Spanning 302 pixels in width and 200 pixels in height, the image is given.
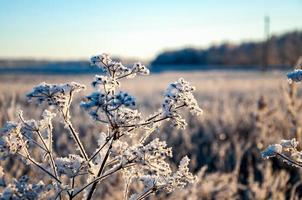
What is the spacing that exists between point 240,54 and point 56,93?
54.6 m

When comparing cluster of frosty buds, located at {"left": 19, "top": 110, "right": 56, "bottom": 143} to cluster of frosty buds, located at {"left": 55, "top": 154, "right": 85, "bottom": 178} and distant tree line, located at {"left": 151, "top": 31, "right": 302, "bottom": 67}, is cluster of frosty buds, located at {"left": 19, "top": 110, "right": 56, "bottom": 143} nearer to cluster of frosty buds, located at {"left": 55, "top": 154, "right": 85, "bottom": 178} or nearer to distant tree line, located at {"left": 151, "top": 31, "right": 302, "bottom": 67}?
cluster of frosty buds, located at {"left": 55, "top": 154, "right": 85, "bottom": 178}

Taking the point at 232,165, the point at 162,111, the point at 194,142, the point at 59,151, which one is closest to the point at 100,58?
the point at 162,111

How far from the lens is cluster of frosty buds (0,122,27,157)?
1.19 metres

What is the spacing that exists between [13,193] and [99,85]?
0.32m

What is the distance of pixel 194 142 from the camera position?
20.9ft

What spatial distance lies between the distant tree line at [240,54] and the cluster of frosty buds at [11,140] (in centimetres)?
4032

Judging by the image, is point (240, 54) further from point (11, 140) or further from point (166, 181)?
point (11, 140)

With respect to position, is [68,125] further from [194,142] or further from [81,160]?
[194,142]

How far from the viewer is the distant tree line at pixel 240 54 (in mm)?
45209

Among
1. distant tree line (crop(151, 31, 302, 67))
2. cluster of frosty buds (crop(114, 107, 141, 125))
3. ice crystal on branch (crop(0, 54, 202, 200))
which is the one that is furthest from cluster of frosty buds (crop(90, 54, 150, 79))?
distant tree line (crop(151, 31, 302, 67))

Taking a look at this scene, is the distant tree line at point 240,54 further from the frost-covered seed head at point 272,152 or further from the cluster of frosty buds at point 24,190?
the cluster of frosty buds at point 24,190

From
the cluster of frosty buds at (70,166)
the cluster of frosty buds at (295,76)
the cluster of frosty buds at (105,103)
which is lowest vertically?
the cluster of frosty buds at (70,166)

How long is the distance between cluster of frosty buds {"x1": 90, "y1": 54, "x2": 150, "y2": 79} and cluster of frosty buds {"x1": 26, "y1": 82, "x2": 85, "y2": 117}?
0.25 feet

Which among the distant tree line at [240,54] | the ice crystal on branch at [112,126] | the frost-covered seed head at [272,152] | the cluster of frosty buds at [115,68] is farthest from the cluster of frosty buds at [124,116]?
the distant tree line at [240,54]
